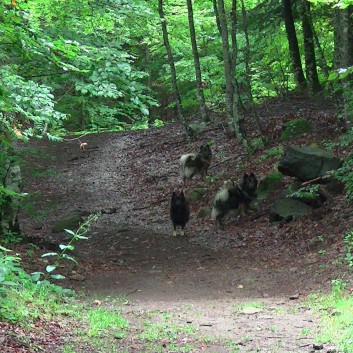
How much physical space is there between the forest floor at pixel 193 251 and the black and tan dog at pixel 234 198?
1.03 ft

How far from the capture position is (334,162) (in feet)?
36.7

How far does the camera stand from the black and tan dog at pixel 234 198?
1201 centimetres

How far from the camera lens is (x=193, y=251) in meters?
10.8

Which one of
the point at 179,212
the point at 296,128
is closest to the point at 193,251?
the point at 179,212

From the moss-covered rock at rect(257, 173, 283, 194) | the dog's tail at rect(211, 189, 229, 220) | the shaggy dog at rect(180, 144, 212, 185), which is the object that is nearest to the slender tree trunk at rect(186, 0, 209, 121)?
the shaggy dog at rect(180, 144, 212, 185)

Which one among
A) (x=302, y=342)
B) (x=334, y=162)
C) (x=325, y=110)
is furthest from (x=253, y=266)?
(x=325, y=110)

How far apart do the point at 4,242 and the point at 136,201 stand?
6387mm

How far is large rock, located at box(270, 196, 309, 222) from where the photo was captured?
10.9m

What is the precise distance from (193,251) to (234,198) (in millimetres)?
1940

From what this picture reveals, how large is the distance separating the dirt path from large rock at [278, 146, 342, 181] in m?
1.38

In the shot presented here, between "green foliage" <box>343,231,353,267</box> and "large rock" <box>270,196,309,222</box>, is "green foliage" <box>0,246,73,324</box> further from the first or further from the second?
"large rock" <box>270,196,309,222</box>

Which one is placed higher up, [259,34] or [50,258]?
[259,34]

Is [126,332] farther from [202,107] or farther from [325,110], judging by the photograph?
[202,107]

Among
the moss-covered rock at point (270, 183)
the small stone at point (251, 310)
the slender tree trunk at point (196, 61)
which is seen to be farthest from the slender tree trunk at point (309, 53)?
the small stone at point (251, 310)
